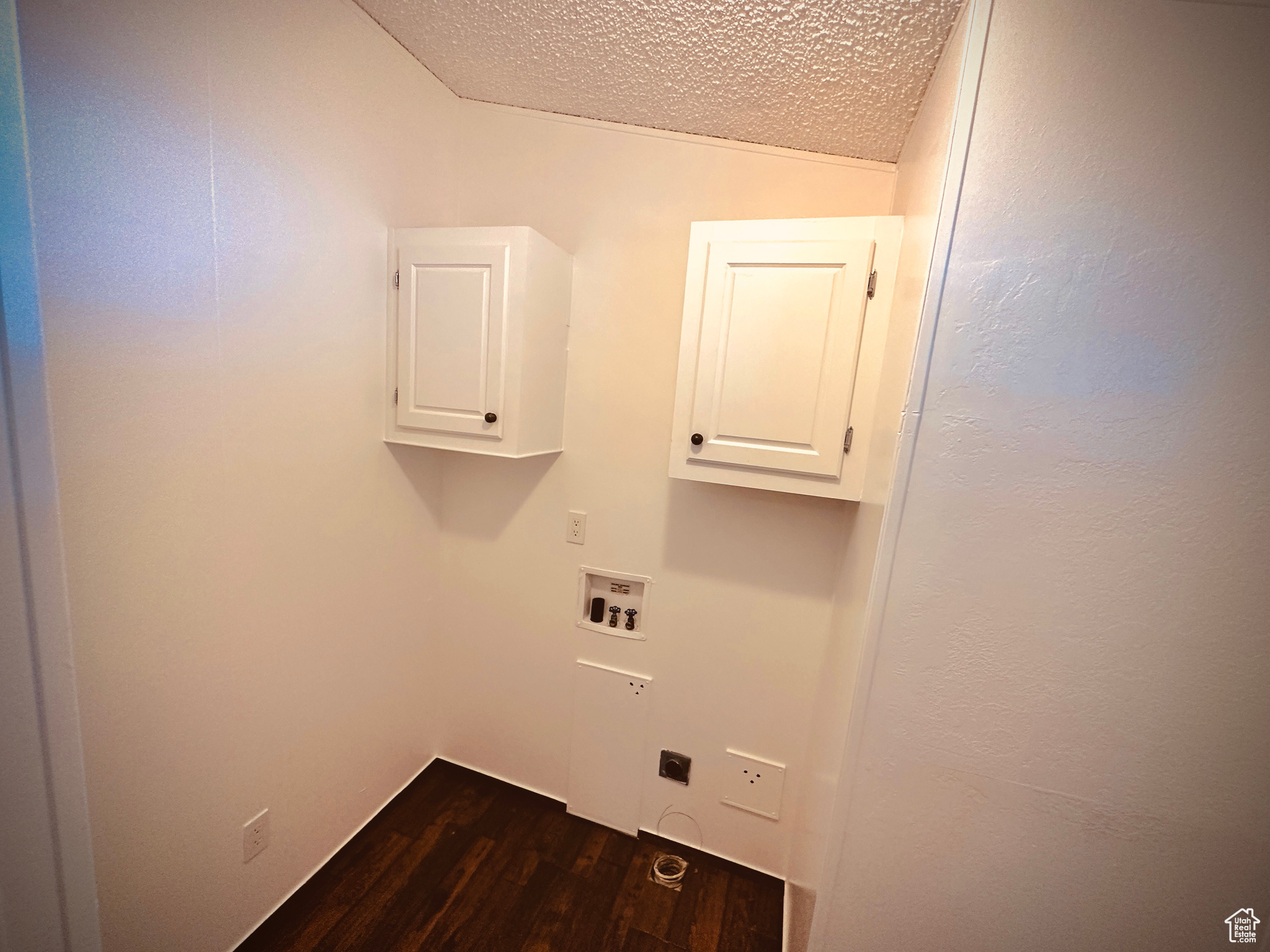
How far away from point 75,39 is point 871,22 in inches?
52.8

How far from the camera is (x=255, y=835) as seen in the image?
1216mm

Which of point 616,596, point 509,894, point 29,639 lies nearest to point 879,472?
point 616,596

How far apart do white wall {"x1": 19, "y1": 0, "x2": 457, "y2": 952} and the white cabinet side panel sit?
71 cm

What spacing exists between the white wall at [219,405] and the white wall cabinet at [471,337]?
0.09 m

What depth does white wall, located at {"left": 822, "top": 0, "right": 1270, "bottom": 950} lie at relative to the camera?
0.70 m

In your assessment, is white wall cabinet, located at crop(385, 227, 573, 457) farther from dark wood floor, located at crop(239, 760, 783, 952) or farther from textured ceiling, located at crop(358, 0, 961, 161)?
dark wood floor, located at crop(239, 760, 783, 952)

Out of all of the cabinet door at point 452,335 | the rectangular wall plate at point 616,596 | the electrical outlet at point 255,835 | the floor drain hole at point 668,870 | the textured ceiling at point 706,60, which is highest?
the textured ceiling at point 706,60

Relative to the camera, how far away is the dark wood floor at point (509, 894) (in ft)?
4.22

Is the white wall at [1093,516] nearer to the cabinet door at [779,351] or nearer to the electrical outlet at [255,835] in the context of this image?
the cabinet door at [779,351]

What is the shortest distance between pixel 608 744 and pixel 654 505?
0.85 m

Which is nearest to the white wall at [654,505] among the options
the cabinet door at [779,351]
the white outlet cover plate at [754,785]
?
the white outlet cover plate at [754,785]

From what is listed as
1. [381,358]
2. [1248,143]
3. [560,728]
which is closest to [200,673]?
[381,358]

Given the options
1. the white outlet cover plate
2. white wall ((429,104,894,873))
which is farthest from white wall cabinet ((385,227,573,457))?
the white outlet cover plate

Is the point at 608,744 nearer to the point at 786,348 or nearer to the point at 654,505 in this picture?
the point at 654,505
